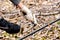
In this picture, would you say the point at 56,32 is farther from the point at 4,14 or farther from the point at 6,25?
the point at 4,14

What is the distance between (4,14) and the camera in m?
5.44

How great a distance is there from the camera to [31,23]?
4.86 meters

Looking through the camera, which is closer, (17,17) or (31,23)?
(31,23)

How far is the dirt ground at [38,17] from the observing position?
177 inches

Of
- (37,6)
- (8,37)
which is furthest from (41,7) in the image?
(8,37)

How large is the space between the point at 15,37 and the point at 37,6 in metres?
1.41

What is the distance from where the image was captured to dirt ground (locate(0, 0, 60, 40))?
4.50 meters

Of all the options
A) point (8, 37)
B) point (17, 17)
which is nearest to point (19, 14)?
point (17, 17)

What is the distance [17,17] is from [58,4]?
1.01 m

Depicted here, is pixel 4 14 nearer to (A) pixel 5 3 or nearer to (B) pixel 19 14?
(B) pixel 19 14

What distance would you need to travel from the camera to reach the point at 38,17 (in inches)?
199

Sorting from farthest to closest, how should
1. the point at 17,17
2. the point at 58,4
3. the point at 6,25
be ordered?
the point at 58,4
the point at 17,17
the point at 6,25

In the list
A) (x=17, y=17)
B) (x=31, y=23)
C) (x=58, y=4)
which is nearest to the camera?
(x=31, y=23)

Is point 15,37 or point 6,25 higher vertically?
point 6,25
